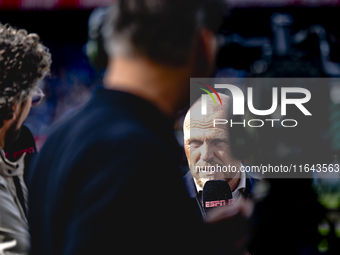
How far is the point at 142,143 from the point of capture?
0.89m

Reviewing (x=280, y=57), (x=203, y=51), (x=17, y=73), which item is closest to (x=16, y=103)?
(x=17, y=73)

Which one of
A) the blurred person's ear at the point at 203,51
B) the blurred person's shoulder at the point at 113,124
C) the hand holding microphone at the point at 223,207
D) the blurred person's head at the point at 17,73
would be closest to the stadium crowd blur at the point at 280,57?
the blurred person's head at the point at 17,73

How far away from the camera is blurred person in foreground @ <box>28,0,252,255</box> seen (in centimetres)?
86

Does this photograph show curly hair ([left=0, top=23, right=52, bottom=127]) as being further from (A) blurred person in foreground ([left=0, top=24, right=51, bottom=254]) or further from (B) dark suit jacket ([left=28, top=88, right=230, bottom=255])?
(B) dark suit jacket ([left=28, top=88, right=230, bottom=255])

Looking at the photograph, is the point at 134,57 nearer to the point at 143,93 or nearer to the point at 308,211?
the point at 143,93

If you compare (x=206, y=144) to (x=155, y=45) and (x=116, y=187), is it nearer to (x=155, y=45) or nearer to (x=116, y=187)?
(x=155, y=45)

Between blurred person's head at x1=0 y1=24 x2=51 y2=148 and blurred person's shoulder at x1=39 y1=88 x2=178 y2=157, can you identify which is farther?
blurred person's head at x1=0 y1=24 x2=51 y2=148

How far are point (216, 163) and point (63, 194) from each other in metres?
1.51

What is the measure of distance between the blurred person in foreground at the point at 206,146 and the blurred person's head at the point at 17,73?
3.51 ft

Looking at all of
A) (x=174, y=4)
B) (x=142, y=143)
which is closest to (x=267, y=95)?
(x=174, y=4)

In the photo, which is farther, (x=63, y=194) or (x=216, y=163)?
(x=216, y=163)

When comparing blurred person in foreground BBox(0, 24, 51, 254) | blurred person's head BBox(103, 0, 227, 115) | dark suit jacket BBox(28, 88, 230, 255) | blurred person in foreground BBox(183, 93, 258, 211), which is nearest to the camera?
dark suit jacket BBox(28, 88, 230, 255)

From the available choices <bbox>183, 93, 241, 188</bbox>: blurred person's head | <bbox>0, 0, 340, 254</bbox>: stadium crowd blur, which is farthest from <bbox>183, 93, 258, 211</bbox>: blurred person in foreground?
<bbox>0, 0, 340, 254</bbox>: stadium crowd blur

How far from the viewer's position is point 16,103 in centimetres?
232
